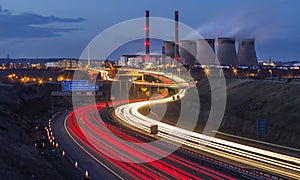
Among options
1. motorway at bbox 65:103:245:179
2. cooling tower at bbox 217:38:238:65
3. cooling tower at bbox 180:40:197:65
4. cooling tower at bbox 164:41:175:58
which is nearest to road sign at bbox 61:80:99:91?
motorway at bbox 65:103:245:179

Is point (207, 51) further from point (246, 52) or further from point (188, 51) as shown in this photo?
point (188, 51)

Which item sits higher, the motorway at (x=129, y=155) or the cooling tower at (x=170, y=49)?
the cooling tower at (x=170, y=49)

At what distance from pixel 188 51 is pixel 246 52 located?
83.7ft

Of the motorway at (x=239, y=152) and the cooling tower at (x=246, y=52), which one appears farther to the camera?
the cooling tower at (x=246, y=52)

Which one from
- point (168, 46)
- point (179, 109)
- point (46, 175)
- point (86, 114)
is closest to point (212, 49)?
point (168, 46)

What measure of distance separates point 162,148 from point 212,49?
82.8m

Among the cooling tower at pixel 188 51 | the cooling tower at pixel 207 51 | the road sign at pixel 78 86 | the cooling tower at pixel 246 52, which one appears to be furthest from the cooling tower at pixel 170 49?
the road sign at pixel 78 86

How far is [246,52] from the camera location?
10600 centimetres

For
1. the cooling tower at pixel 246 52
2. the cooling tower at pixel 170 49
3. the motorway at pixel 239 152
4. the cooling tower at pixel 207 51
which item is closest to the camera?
the motorway at pixel 239 152

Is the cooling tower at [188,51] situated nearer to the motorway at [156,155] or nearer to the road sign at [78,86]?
the road sign at [78,86]

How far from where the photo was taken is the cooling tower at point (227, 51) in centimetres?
10375

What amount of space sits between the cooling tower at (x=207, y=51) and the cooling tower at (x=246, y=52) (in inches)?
309

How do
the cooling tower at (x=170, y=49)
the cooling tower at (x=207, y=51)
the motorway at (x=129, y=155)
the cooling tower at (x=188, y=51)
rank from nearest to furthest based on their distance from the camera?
the motorway at (x=129, y=155) → the cooling tower at (x=207, y=51) → the cooling tower at (x=188, y=51) → the cooling tower at (x=170, y=49)

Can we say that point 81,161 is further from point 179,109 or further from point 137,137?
point 179,109
